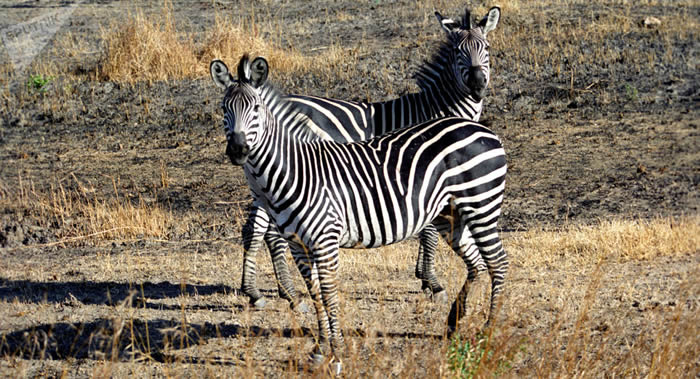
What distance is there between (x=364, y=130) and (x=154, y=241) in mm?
3400

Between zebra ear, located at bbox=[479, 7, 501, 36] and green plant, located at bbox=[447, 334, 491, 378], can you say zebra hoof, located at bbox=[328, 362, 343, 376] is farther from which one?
zebra ear, located at bbox=[479, 7, 501, 36]

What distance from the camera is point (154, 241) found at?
1011 cm

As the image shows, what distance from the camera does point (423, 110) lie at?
832cm

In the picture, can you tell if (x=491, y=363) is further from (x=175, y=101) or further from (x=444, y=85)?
(x=175, y=101)

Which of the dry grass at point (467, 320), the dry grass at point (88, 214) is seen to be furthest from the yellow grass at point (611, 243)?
the dry grass at point (88, 214)

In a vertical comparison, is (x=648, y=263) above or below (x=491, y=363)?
below

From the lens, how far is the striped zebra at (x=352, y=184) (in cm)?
580

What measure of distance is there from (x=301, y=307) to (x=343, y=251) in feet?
7.77

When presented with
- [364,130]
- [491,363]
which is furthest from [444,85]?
[491,363]

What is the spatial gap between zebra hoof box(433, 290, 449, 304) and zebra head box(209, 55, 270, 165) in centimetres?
272

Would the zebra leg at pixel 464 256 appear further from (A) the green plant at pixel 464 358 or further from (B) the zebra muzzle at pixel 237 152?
(B) the zebra muzzle at pixel 237 152

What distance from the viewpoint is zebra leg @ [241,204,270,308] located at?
25.0ft

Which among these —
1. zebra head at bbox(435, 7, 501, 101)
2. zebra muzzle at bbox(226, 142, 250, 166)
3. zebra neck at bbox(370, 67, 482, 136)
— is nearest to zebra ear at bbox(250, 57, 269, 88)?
zebra muzzle at bbox(226, 142, 250, 166)

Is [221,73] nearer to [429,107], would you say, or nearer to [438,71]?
[429,107]
